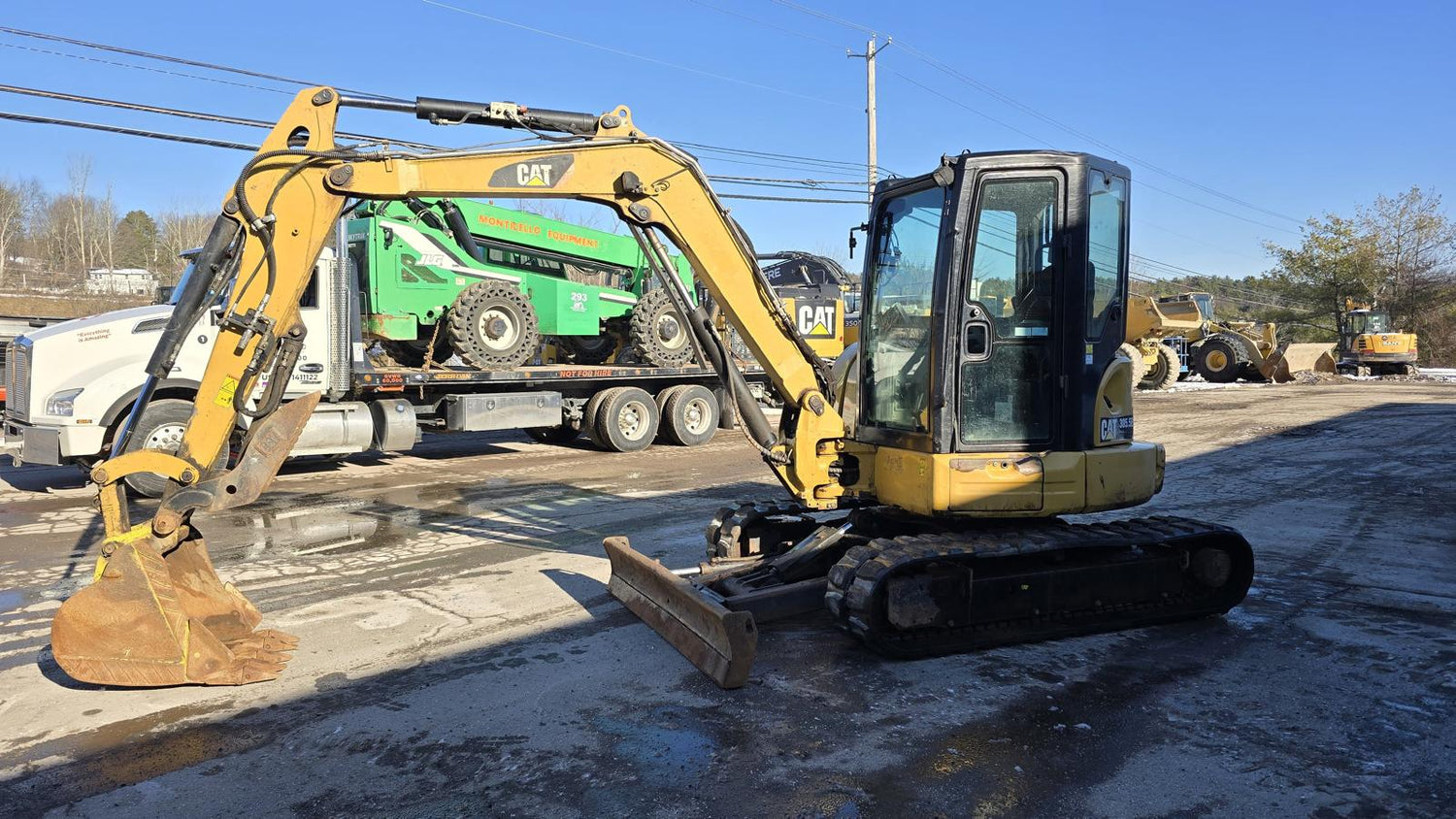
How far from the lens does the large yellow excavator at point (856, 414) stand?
190 inches

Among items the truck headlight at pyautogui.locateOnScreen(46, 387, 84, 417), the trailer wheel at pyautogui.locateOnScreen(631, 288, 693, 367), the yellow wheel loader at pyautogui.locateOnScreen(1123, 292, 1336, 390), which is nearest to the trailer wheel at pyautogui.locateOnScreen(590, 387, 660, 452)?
the trailer wheel at pyautogui.locateOnScreen(631, 288, 693, 367)

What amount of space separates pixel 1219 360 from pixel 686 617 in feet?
106

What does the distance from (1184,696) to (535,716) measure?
3138mm

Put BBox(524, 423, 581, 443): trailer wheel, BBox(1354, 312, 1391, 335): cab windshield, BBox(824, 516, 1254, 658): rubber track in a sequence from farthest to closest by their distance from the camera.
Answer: BBox(1354, 312, 1391, 335): cab windshield, BBox(524, 423, 581, 443): trailer wheel, BBox(824, 516, 1254, 658): rubber track

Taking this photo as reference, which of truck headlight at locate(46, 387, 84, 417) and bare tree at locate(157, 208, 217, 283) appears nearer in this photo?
truck headlight at locate(46, 387, 84, 417)

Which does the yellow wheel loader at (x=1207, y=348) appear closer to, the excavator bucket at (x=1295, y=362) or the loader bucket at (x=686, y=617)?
the excavator bucket at (x=1295, y=362)

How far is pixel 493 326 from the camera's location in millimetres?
13508

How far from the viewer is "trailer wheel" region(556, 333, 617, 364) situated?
16438 millimetres

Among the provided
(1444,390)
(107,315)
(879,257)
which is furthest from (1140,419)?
(107,315)

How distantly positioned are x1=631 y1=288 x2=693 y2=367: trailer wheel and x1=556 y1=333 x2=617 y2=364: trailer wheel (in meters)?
1.05

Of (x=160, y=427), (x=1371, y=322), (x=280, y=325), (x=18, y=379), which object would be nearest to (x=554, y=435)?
(x=160, y=427)

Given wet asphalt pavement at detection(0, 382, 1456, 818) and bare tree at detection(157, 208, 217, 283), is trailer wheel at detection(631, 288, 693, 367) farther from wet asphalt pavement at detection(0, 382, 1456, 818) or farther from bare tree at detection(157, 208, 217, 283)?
bare tree at detection(157, 208, 217, 283)

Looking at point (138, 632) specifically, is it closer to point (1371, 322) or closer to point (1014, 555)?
point (1014, 555)

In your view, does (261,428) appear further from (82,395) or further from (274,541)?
(82,395)
